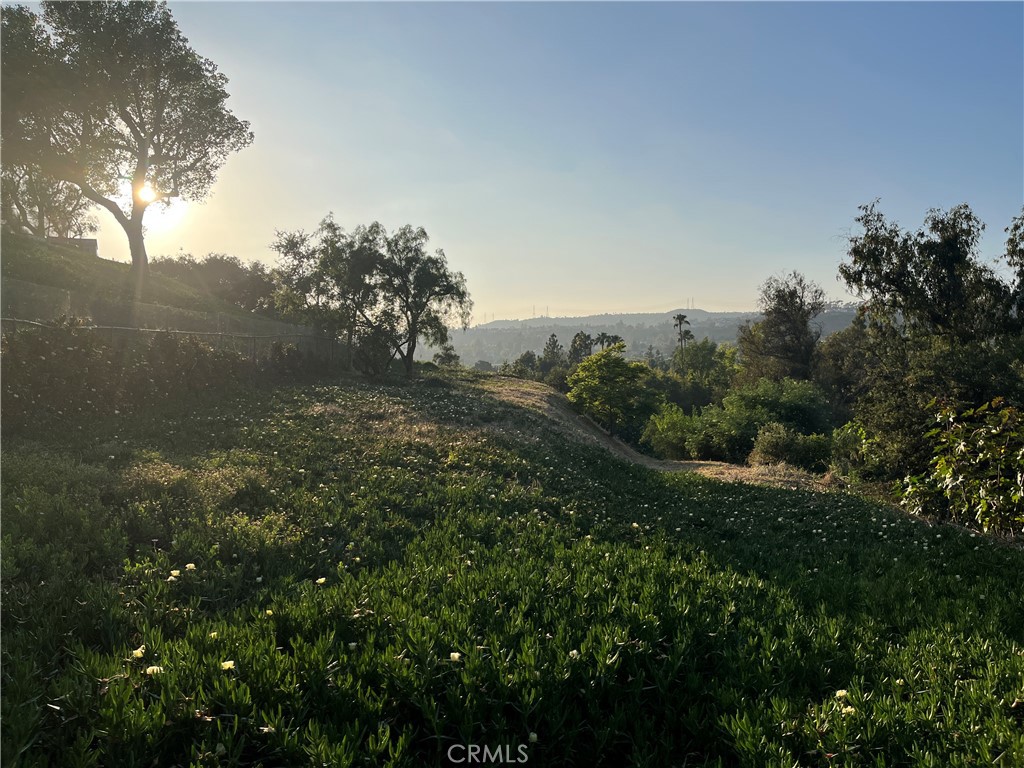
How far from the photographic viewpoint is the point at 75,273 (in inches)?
1000

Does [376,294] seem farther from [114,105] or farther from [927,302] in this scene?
[927,302]

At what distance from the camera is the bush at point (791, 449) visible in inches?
1032

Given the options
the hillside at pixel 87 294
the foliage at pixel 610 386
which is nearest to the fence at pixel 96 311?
the hillside at pixel 87 294

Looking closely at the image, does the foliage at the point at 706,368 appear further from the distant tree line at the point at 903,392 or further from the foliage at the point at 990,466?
the foliage at the point at 990,466

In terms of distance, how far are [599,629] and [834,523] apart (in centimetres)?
824

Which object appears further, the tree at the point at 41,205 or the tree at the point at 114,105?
the tree at the point at 41,205

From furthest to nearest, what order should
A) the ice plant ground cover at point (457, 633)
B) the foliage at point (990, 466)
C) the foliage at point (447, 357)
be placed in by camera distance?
the foliage at point (447, 357)
the foliage at point (990, 466)
the ice plant ground cover at point (457, 633)

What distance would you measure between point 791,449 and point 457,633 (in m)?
27.4

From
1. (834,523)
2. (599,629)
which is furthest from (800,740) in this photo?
(834,523)

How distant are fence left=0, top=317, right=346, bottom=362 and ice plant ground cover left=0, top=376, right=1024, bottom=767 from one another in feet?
17.5

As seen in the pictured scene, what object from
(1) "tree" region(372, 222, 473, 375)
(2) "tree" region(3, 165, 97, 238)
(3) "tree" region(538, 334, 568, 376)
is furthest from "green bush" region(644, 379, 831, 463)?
(3) "tree" region(538, 334, 568, 376)

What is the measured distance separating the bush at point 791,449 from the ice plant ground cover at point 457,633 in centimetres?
1927

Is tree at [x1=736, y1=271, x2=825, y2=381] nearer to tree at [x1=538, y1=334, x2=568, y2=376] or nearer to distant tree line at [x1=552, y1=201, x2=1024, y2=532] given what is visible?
distant tree line at [x1=552, y1=201, x2=1024, y2=532]

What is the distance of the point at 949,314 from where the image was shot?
2616cm
